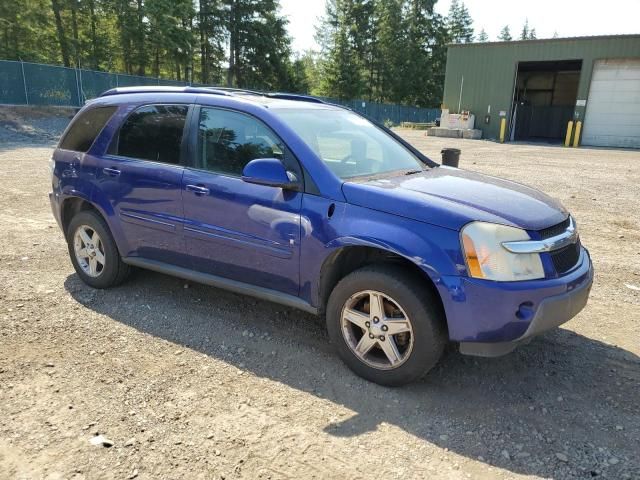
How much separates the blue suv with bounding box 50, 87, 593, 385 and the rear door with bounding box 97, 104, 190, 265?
0.05ft

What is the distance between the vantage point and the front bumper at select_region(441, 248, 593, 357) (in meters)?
2.77

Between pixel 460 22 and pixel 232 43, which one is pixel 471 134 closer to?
pixel 232 43

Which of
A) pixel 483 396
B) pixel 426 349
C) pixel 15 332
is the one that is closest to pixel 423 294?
pixel 426 349

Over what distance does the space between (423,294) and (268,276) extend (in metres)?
1.18

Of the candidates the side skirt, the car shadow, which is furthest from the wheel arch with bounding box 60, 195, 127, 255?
the car shadow

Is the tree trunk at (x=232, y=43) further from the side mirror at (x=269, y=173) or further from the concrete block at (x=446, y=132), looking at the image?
the side mirror at (x=269, y=173)

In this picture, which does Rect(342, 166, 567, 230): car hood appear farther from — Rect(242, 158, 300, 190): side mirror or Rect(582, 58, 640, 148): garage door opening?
Rect(582, 58, 640, 148): garage door opening

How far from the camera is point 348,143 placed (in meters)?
3.99

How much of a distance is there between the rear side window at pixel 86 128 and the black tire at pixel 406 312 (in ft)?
9.45

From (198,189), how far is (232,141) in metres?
0.46

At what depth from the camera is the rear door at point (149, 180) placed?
4.03m

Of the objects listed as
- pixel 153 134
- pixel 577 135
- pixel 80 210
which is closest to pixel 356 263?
pixel 153 134

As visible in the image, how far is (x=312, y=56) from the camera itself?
77188mm

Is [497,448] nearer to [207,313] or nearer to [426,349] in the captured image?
[426,349]
